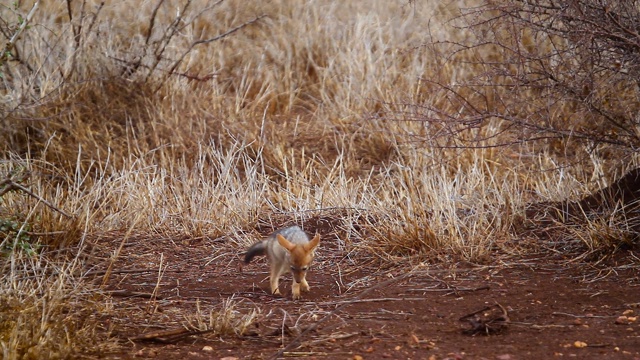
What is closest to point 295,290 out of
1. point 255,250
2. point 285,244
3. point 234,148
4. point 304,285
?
point 304,285

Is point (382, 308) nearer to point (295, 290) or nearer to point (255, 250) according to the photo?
point (295, 290)

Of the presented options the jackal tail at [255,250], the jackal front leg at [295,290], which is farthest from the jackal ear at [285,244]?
the jackal tail at [255,250]

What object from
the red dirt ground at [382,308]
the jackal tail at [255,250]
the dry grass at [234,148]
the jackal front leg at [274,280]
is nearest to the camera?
the red dirt ground at [382,308]

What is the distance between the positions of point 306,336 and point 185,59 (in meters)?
6.08

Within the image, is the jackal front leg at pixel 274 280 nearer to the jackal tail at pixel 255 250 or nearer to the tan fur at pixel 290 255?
the tan fur at pixel 290 255

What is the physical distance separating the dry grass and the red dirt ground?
20 centimetres

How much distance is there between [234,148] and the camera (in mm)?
8008

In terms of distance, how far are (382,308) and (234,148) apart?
3.36 meters

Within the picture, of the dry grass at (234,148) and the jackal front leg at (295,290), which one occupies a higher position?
the dry grass at (234,148)

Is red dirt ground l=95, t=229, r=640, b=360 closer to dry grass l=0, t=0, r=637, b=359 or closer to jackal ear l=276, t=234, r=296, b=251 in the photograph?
dry grass l=0, t=0, r=637, b=359

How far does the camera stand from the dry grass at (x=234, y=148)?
5.88m

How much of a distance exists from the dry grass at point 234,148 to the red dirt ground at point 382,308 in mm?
196

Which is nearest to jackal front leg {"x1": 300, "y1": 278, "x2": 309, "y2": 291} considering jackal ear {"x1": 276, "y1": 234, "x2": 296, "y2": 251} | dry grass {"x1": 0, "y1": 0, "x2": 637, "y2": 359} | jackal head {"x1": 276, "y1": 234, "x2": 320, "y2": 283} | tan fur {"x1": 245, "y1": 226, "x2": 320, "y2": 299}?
tan fur {"x1": 245, "y1": 226, "x2": 320, "y2": 299}

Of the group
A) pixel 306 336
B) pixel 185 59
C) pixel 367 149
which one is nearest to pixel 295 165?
pixel 367 149
